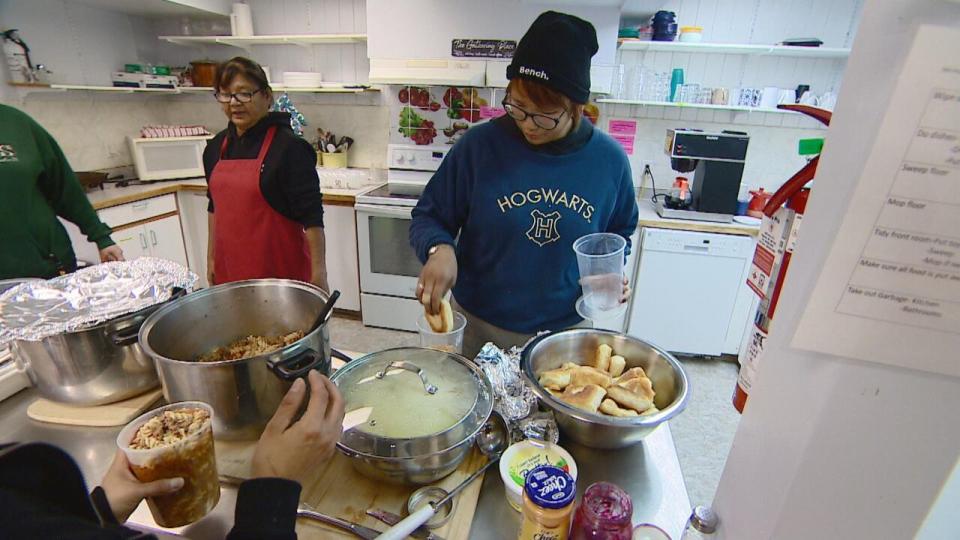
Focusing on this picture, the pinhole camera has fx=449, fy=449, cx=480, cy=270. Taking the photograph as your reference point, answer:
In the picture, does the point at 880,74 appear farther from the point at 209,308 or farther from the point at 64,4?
the point at 64,4

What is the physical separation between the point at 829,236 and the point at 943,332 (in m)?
0.13

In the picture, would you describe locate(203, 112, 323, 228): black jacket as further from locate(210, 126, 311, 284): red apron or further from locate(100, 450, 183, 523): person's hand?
locate(100, 450, 183, 523): person's hand

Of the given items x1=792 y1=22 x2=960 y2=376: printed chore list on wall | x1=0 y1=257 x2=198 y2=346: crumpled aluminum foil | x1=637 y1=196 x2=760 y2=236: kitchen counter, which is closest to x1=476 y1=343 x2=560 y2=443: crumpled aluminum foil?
x1=792 y1=22 x2=960 y2=376: printed chore list on wall

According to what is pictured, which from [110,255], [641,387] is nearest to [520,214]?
[641,387]

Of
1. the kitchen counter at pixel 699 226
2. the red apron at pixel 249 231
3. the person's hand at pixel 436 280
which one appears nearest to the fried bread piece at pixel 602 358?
the person's hand at pixel 436 280

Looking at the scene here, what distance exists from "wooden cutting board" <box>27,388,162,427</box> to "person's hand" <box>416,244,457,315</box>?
61 centimetres

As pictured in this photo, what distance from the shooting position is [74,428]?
0.88 m

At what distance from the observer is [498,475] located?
82 centimetres

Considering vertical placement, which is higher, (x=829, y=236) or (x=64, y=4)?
(x=64, y=4)

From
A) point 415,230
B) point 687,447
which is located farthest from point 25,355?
point 687,447

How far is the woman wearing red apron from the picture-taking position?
1.77 metres

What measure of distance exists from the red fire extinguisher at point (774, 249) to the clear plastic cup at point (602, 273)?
1.51 feet

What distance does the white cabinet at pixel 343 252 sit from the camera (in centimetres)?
304

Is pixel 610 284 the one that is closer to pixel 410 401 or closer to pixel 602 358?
pixel 602 358
